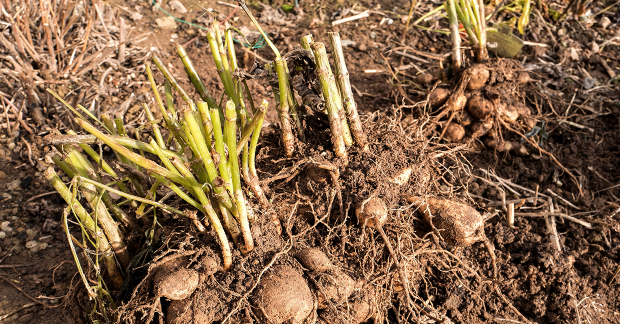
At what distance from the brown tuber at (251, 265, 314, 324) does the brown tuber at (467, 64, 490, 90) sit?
1.74 meters

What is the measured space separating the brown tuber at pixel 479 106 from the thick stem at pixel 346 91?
113 centimetres

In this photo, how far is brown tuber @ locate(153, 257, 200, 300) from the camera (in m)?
1.40

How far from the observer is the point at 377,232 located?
1.72 metres

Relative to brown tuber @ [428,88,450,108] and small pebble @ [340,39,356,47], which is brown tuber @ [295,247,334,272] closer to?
brown tuber @ [428,88,450,108]

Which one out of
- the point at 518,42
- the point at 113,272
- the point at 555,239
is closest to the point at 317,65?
the point at 113,272

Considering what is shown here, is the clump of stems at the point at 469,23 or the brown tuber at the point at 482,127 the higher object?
the clump of stems at the point at 469,23

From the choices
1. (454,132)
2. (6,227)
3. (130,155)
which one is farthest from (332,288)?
(6,227)

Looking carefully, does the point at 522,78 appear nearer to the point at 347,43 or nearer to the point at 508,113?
the point at 508,113

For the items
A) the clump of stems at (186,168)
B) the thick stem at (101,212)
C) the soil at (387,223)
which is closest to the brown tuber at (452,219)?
the soil at (387,223)

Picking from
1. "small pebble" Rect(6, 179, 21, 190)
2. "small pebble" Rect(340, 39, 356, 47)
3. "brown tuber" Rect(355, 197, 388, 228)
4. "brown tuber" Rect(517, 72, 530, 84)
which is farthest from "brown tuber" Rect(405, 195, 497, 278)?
"small pebble" Rect(6, 179, 21, 190)

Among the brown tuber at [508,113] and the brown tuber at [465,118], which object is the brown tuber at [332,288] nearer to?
the brown tuber at [465,118]

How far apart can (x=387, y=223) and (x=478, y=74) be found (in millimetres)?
1361

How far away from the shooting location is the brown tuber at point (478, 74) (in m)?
2.52

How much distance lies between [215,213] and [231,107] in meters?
0.44
